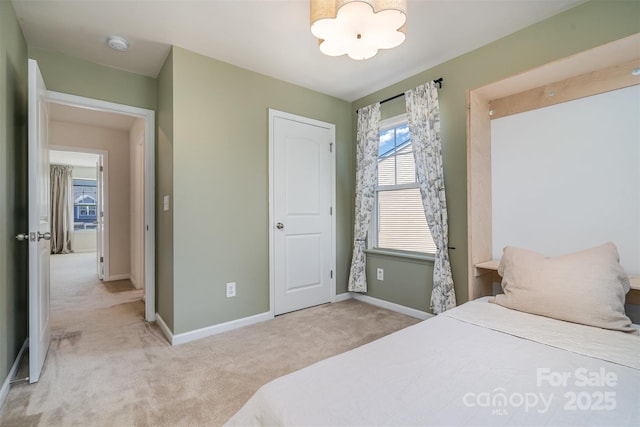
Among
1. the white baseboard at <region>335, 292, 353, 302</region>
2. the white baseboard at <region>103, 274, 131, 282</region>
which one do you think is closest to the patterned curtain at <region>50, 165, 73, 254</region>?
the white baseboard at <region>103, 274, 131, 282</region>

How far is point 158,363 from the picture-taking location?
210 cm

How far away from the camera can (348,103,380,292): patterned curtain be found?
3.29 m

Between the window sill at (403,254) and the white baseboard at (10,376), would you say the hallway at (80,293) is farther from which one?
the window sill at (403,254)

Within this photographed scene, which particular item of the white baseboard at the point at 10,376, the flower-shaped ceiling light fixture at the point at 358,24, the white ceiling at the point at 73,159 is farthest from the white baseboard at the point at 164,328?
the white ceiling at the point at 73,159

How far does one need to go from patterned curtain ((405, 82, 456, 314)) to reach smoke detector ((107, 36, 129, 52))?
8.21 feet

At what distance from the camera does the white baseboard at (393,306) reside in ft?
9.49

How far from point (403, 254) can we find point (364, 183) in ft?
2.91

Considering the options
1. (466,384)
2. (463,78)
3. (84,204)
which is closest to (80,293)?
(466,384)

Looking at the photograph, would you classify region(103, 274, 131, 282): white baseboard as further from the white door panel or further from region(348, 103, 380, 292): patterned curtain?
region(348, 103, 380, 292): patterned curtain

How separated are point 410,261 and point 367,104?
1.86 m

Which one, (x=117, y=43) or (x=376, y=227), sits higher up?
(x=117, y=43)

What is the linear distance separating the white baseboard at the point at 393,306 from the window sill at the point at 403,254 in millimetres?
516

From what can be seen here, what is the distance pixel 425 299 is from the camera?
2.87 metres

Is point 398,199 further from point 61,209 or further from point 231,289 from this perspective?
point 61,209
